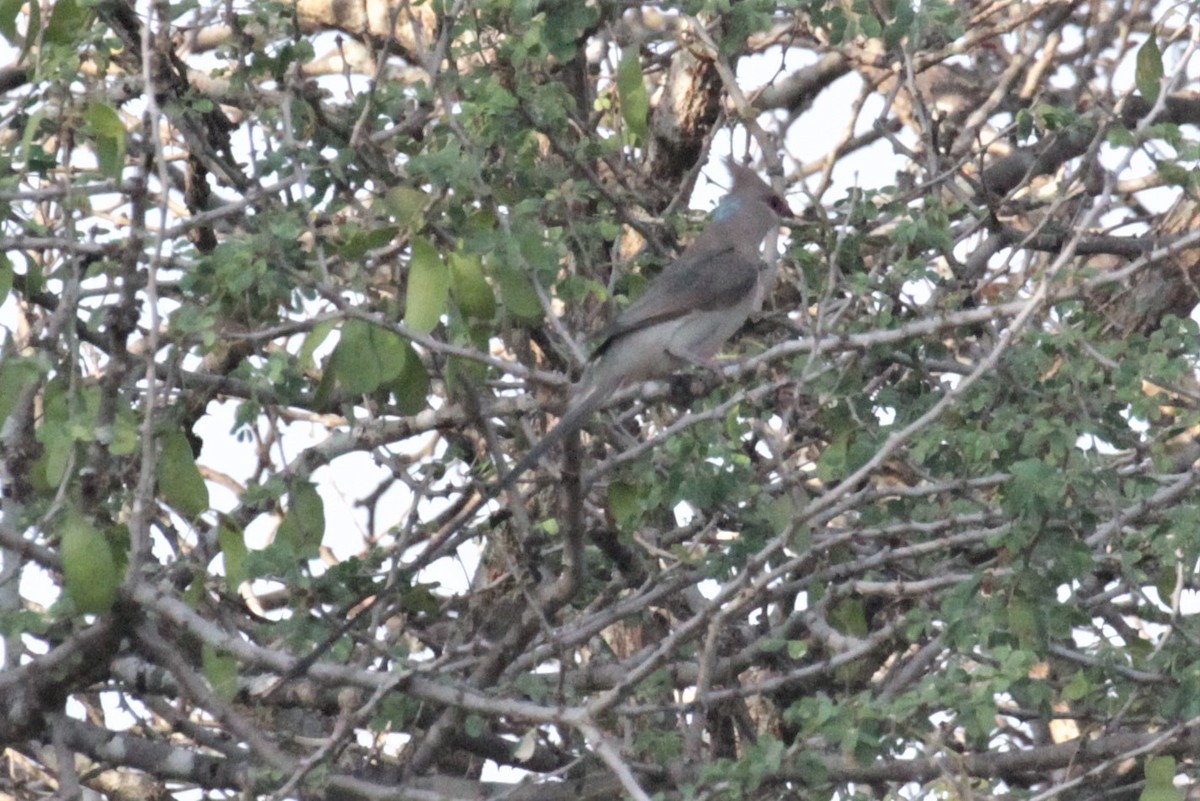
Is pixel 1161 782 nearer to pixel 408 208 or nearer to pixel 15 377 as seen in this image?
pixel 408 208

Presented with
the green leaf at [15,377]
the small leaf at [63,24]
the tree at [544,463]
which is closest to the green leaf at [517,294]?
the tree at [544,463]

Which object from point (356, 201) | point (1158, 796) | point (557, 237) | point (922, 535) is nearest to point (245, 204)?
point (356, 201)

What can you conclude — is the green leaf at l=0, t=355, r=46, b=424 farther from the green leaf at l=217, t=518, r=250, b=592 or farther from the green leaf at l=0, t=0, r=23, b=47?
the green leaf at l=0, t=0, r=23, b=47

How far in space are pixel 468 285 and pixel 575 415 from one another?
1.80 feet

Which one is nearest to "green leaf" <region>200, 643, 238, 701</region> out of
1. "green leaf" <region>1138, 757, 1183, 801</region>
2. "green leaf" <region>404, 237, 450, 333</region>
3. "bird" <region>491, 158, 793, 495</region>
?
"green leaf" <region>404, 237, 450, 333</region>

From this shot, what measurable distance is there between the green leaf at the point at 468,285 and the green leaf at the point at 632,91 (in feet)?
3.19

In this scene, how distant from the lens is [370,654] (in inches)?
171

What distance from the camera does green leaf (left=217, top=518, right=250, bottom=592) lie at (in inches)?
150

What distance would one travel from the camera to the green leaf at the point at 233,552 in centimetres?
382

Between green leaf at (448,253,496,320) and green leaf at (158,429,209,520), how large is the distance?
640mm

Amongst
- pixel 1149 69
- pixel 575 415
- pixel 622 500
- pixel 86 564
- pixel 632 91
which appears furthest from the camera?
pixel 632 91

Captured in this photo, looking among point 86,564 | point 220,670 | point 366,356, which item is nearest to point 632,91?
point 366,356

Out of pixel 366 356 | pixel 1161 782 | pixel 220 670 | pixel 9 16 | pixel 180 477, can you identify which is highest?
pixel 9 16

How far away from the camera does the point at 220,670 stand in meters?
3.87
